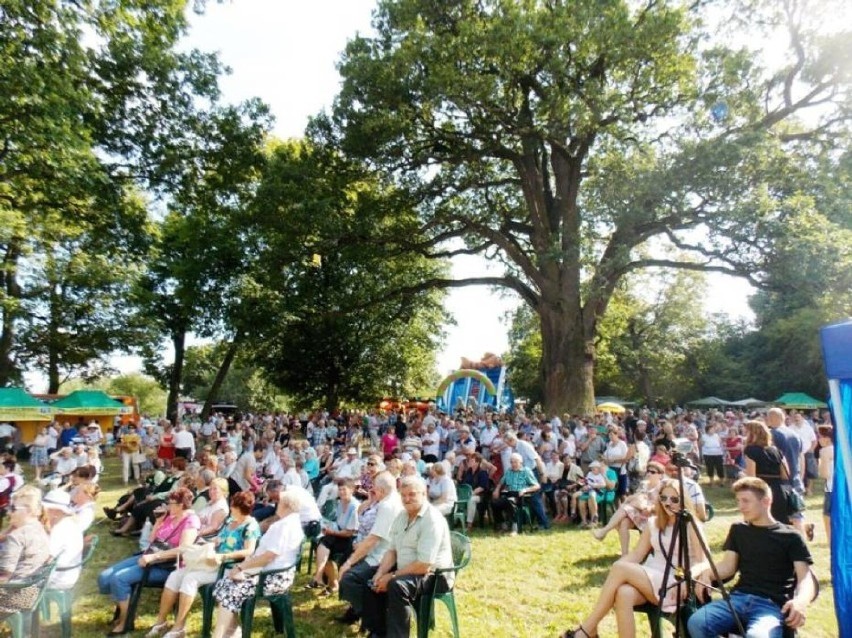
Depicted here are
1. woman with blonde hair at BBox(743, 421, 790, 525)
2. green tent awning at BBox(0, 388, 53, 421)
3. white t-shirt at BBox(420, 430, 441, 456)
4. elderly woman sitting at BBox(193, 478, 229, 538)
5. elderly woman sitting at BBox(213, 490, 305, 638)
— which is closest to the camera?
elderly woman sitting at BBox(213, 490, 305, 638)

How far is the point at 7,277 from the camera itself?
22969 millimetres

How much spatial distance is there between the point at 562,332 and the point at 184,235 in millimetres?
17400

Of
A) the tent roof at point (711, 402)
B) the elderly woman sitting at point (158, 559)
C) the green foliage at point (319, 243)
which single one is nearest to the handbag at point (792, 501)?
the elderly woman sitting at point (158, 559)

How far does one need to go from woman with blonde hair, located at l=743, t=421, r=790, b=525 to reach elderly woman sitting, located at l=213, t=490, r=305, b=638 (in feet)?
14.9

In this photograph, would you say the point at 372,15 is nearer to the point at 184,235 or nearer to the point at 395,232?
the point at 395,232

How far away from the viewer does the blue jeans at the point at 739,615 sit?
132 inches

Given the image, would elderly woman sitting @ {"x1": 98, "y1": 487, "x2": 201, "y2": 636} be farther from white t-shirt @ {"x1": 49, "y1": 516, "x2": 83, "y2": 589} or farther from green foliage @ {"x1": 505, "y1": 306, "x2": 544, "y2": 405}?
green foliage @ {"x1": 505, "y1": 306, "x2": 544, "y2": 405}

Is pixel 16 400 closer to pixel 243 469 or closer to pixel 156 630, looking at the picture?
pixel 243 469

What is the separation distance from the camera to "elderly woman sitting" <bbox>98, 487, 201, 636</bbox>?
4.91 meters

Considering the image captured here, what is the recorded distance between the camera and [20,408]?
59.9 feet

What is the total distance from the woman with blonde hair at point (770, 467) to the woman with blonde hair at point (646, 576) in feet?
6.97

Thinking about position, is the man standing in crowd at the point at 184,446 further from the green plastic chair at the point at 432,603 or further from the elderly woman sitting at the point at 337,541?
the green plastic chair at the point at 432,603

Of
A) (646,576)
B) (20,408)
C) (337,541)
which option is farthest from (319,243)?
(646,576)

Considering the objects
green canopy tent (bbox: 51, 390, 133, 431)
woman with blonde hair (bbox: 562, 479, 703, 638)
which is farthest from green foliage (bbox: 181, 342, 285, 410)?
woman with blonde hair (bbox: 562, 479, 703, 638)
